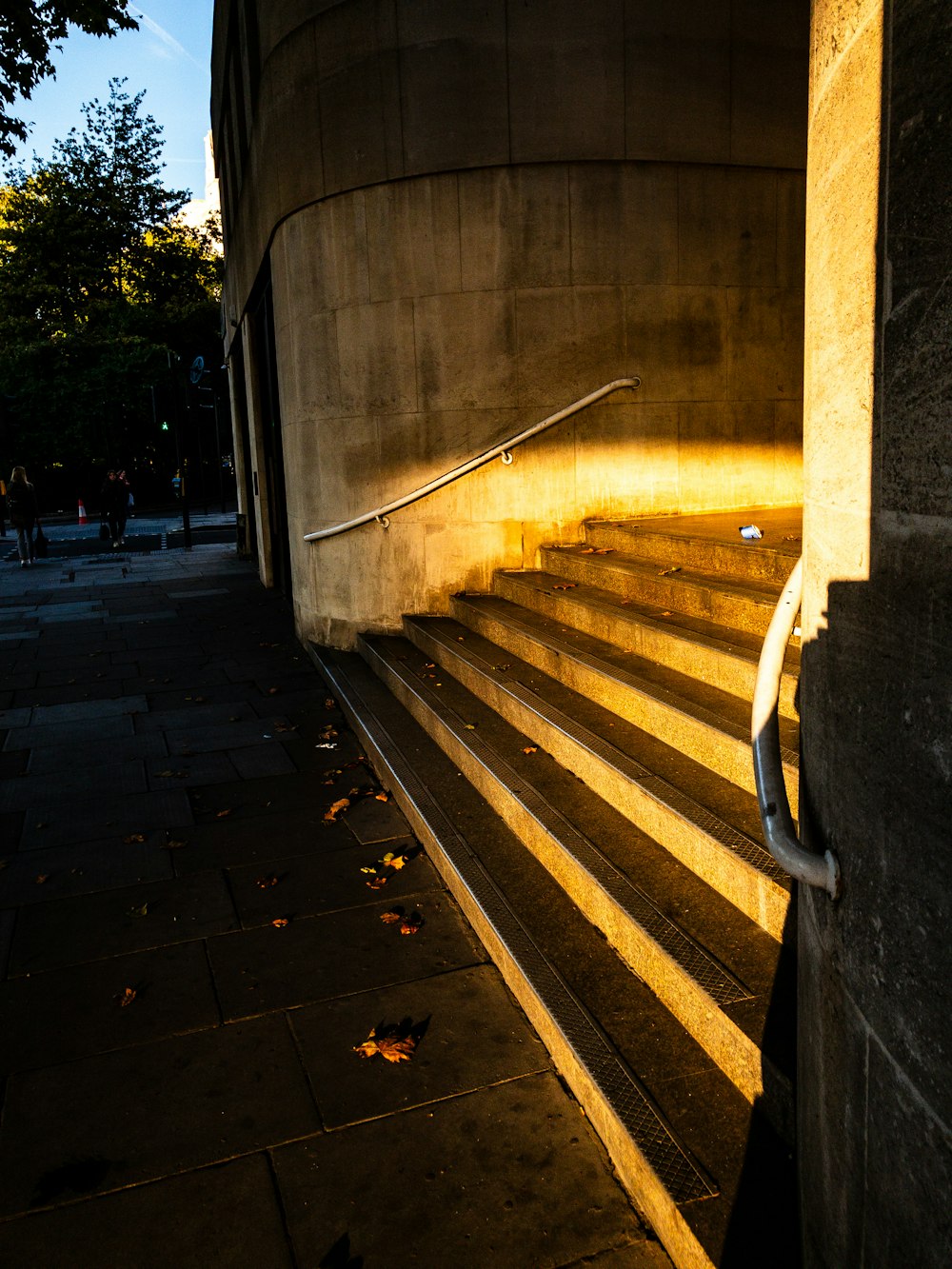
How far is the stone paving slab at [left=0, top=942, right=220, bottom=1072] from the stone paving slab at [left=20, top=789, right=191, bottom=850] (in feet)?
4.98

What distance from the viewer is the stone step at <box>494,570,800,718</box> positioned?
191 inches

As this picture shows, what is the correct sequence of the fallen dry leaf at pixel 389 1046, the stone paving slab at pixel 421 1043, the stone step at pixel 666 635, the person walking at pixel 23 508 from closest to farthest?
the stone paving slab at pixel 421 1043
the fallen dry leaf at pixel 389 1046
the stone step at pixel 666 635
the person walking at pixel 23 508

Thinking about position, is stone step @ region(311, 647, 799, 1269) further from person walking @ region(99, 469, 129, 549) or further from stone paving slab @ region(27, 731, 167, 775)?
person walking @ region(99, 469, 129, 549)

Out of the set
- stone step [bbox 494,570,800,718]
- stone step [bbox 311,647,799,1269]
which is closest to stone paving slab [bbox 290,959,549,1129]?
stone step [bbox 311,647,799,1269]

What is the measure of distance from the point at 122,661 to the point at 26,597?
6057mm

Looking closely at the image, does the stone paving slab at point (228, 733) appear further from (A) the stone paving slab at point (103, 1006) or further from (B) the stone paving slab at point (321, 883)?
(A) the stone paving slab at point (103, 1006)

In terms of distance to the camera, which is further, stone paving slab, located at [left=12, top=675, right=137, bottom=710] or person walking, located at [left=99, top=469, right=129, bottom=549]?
person walking, located at [left=99, top=469, right=129, bottom=549]

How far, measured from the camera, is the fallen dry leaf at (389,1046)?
3459 millimetres

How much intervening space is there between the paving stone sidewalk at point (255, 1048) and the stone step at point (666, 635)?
5.96 feet

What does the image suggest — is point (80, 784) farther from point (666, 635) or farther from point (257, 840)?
point (666, 635)

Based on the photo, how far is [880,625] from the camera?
1922mm

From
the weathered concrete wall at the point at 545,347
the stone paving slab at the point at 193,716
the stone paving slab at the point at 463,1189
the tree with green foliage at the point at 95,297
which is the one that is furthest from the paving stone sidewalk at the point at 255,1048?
the tree with green foliage at the point at 95,297

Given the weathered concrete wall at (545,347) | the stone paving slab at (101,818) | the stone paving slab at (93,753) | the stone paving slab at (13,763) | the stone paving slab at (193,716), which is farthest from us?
the weathered concrete wall at (545,347)

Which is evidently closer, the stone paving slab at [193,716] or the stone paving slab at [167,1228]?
the stone paving slab at [167,1228]
